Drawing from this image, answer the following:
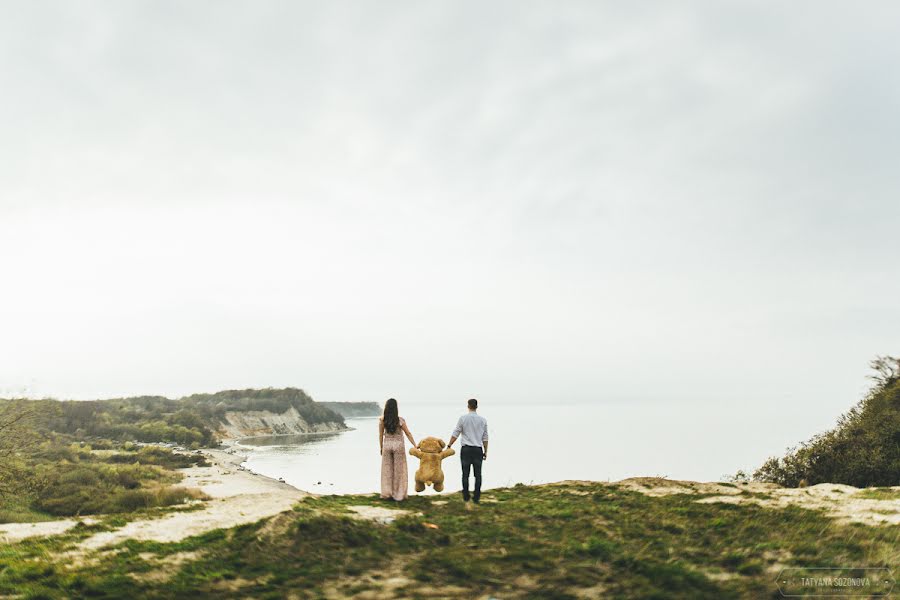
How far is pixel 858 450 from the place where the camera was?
2475 centimetres

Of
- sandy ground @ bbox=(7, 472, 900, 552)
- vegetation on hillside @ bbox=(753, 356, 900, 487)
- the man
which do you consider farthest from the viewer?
vegetation on hillside @ bbox=(753, 356, 900, 487)

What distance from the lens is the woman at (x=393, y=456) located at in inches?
564

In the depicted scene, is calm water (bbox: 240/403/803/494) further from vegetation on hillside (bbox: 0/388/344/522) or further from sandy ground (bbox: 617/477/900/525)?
sandy ground (bbox: 617/477/900/525)

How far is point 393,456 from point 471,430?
2418 millimetres

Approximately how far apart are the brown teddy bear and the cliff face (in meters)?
138

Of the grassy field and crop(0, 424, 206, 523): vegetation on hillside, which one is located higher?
the grassy field

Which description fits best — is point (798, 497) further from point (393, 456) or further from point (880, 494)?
point (393, 456)

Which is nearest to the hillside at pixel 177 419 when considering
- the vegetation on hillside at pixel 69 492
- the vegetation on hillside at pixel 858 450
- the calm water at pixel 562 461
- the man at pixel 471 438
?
the vegetation on hillside at pixel 69 492

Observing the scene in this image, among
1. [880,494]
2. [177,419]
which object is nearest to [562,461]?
[880,494]

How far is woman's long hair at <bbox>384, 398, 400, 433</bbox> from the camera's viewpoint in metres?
14.1

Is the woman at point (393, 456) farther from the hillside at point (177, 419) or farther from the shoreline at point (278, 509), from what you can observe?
the hillside at point (177, 419)

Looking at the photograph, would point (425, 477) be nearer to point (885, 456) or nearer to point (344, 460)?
point (885, 456)

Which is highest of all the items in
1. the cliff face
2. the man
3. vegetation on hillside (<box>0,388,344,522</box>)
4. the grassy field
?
the man

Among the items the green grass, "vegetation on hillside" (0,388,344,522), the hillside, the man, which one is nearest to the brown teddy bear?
the man
